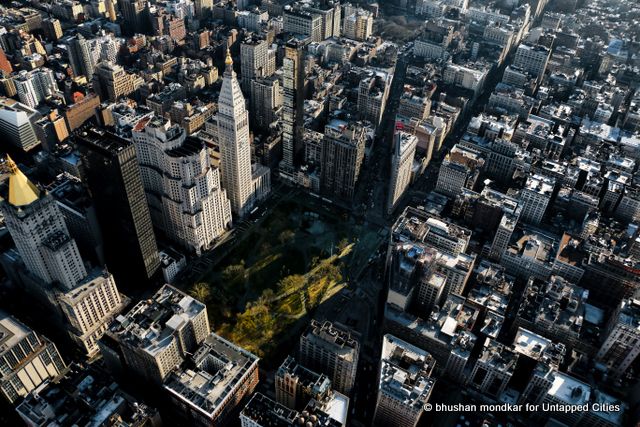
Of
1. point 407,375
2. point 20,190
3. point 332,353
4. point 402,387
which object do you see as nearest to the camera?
point 402,387

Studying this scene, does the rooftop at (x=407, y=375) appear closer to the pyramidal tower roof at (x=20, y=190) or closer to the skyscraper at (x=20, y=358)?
the skyscraper at (x=20, y=358)

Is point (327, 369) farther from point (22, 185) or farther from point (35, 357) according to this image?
point (22, 185)

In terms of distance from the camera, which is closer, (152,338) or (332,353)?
(332,353)

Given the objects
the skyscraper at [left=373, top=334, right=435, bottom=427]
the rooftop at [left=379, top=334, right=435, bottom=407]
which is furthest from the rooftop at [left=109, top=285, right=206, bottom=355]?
the skyscraper at [left=373, top=334, right=435, bottom=427]

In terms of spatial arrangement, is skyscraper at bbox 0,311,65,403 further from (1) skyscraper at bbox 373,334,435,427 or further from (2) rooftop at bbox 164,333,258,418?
(1) skyscraper at bbox 373,334,435,427

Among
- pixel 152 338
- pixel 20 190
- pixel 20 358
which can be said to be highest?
pixel 20 190

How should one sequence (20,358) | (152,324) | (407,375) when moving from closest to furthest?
(407,375)
(152,324)
(20,358)

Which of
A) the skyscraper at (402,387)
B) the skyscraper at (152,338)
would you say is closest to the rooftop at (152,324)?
the skyscraper at (152,338)

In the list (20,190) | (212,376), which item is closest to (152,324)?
(212,376)

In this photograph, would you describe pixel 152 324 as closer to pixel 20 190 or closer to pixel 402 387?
pixel 20 190
